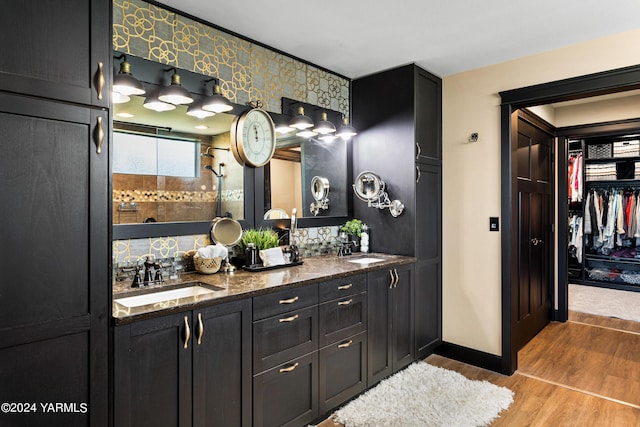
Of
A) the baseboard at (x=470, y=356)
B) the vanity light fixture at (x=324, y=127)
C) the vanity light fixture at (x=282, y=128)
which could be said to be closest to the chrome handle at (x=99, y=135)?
the vanity light fixture at (x=282, y=128)

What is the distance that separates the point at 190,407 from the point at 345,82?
300 cm

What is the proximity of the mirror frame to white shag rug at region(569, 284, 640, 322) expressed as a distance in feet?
13.4

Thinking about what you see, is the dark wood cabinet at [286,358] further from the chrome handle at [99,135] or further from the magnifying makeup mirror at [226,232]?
the chrome handle at [99,135]

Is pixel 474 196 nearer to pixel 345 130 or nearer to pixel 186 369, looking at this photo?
pixel 345 130

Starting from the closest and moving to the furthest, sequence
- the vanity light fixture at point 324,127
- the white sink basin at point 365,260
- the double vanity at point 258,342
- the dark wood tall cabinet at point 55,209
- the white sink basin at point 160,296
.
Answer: the dark wood tall cabinet at point 55,209
the double vanity at point 258,342
the white sink basin at point 160,296
the white sink basin at point 365,260
the vanity light fixture at point 324,127

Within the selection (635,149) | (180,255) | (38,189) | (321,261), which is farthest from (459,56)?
(635,149)

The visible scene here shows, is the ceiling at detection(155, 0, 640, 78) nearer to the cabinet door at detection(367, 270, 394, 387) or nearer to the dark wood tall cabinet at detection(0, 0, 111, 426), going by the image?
the dark wood tall cabinet at detection(0, 0, 111, 426)

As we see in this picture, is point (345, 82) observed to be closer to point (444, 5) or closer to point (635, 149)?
point (444, 5)

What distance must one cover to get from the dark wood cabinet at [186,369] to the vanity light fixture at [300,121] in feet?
5.18

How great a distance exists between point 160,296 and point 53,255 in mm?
731

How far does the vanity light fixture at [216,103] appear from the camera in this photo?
2.42 m

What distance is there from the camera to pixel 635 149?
224 inches

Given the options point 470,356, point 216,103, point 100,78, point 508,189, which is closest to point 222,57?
point 216,103

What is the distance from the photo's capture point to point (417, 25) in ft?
8.54
